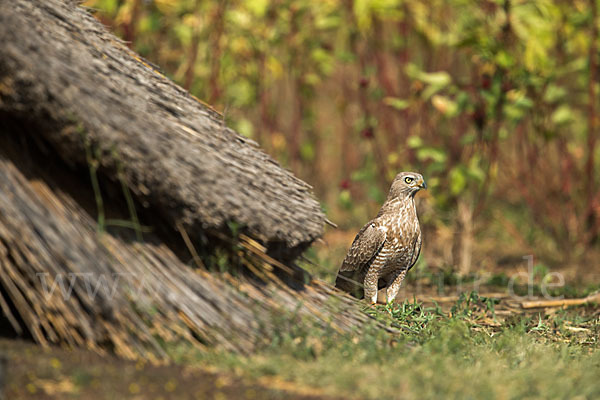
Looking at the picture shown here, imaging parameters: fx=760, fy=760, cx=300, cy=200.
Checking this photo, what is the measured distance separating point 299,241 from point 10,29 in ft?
5.85

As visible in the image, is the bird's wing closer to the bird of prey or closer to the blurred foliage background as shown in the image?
the bird of prey

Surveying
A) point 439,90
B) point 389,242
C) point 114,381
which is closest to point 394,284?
point 389,242

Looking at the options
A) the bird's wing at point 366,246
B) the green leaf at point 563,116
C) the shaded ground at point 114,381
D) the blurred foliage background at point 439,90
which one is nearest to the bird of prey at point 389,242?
the bird's wing at point 366,246

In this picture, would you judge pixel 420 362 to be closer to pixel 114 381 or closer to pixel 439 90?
pixel 114 381

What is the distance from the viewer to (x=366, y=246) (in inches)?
204

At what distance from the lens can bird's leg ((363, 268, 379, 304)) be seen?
532 centimetres

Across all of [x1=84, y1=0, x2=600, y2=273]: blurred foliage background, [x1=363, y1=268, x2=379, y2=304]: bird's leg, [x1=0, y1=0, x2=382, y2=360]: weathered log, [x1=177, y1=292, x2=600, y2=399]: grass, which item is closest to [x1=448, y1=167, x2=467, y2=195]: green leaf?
[x1=84, y1=0, x2=600, y2=273]: blurred foliage background

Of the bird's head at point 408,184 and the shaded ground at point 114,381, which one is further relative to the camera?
the bird's head at point 408,184

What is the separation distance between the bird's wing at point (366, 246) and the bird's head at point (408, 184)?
30cm

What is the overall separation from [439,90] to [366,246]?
366 centimetres

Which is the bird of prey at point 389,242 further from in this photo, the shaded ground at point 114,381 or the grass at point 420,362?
the shaded ground at point 114,381

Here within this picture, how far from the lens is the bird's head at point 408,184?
17.3 feet

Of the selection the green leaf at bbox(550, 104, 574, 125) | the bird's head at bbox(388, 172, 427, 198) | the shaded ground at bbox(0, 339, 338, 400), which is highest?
the green leaf at bbox(550, 104, 574, 125)

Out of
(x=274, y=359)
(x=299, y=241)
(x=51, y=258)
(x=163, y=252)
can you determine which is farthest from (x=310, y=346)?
(x=51, y=258)
